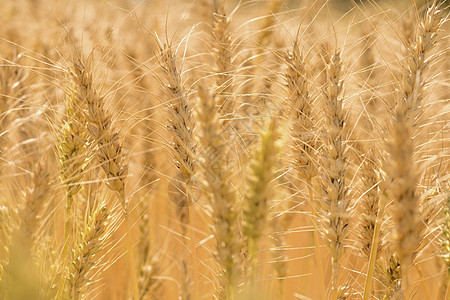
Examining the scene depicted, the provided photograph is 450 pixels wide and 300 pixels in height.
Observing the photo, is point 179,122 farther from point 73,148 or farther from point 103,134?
point 73,148

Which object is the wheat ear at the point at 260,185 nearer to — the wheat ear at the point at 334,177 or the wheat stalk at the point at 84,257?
the wheat ear at the point at 334,177

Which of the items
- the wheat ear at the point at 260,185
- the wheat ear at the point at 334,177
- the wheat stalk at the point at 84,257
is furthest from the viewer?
the wheat stalk at the point at 84,257

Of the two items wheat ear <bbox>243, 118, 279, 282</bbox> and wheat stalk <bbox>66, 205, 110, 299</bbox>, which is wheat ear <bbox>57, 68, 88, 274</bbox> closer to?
wheat stalk <bbox>66, 205, 110, 299</bbox>

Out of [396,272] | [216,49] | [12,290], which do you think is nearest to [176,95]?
[216,49]

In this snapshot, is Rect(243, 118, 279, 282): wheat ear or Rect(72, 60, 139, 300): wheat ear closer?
Rect(243, 118, 279, 282): wheat ear

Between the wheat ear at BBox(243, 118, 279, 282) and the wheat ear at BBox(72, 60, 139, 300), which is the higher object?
the wheat ear at BBox(72, 60, 139, 300)

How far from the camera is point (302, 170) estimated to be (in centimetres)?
160

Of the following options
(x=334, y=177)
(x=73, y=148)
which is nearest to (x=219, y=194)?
(x=334, y=177)

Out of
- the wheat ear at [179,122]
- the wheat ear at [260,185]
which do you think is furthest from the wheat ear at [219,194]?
the wheat ear at [179,122]

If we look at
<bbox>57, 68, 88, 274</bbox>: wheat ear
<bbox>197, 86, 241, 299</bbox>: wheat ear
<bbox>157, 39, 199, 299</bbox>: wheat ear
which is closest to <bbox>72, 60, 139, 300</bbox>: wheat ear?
<bbox>57, 68, 88, 274</bbox>: wheat ear

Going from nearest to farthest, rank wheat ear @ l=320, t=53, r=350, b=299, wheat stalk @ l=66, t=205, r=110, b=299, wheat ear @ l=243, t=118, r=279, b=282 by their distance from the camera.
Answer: wheat ear @ l=243, t=118, r=279, b=282 → wheat ear @ l=320, t=53, r=350, b=299 → wheat stalk @ l=66, t=205, r=110, b=299

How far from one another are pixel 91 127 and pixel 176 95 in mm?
255

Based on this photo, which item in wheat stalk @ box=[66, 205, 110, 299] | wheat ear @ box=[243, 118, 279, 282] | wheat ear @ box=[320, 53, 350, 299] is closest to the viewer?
wheat ear @ box=[243, 118, 279, 282]

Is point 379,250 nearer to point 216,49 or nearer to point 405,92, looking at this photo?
point 405,92
